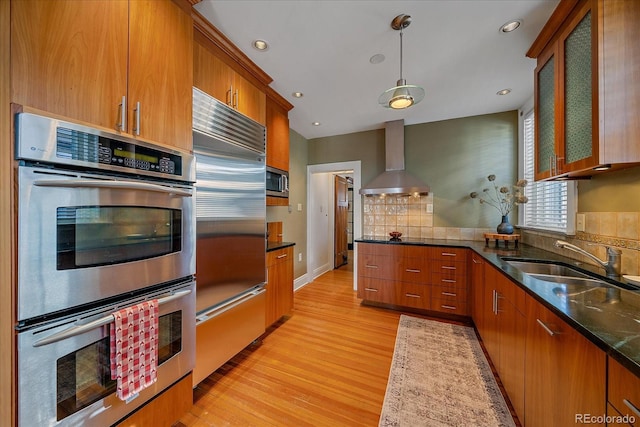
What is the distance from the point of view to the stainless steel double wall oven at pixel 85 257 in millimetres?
813

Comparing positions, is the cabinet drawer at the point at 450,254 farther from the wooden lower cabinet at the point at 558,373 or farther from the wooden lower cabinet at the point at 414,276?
the wooden lower cabinet at the point at 558,373

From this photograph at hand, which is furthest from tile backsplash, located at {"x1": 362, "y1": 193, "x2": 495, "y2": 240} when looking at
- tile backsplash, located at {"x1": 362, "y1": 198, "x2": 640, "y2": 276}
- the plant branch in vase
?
the plant branch in vase

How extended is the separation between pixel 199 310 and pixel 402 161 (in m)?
3.09

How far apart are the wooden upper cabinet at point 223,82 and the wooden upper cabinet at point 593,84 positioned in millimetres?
2188

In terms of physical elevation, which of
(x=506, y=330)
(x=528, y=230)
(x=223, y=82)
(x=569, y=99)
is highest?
(x=223, y=82)

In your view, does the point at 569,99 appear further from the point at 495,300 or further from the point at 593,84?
the point at 495,300

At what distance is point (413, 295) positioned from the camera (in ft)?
9.41

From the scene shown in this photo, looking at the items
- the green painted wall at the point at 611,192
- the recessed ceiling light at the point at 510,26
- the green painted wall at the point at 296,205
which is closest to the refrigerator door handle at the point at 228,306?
the green painted wall at the point at 296,205

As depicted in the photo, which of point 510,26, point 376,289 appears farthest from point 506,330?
point 510,26

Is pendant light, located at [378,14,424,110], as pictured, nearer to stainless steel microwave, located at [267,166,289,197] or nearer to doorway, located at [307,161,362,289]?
stainless steel microwave, located at [267,166,289,197]

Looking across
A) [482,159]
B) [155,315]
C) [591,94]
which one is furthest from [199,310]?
[482,159]

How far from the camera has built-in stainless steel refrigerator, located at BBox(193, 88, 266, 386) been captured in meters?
1.55

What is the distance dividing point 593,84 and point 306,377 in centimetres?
254

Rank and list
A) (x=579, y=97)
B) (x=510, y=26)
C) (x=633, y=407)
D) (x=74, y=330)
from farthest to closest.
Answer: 1. (x=510, y=26)
2. (x=579, y=97)
3. (x=74, y=330)
4. (x=633, y=407)
